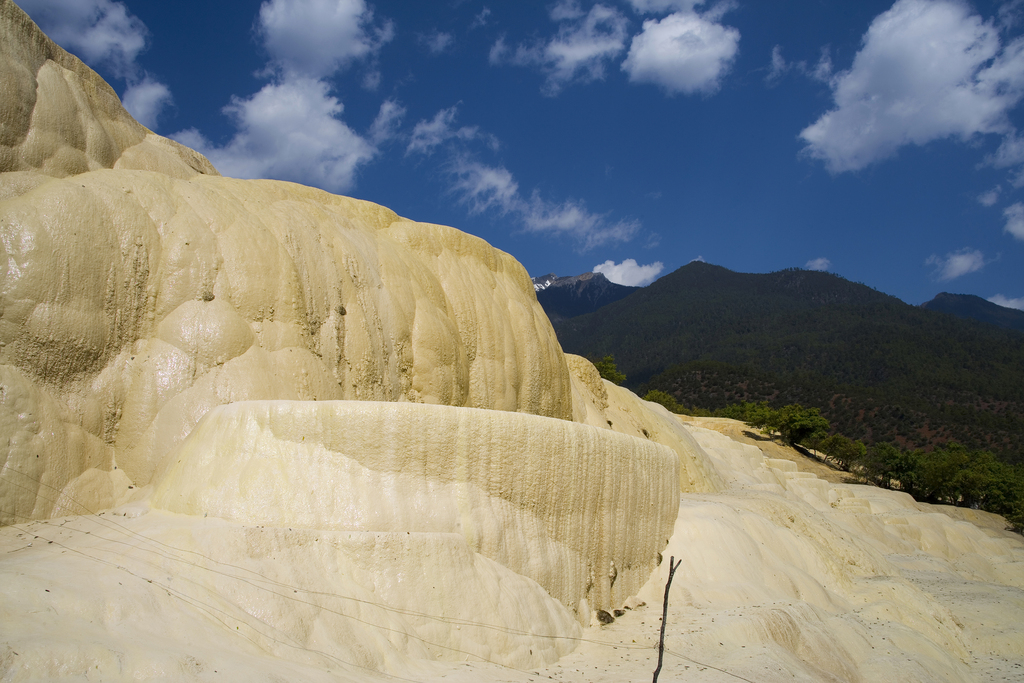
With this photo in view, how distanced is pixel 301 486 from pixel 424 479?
7.22 feet

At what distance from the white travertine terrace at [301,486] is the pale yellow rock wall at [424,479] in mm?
45

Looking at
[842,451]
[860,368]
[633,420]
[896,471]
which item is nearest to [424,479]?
[633,420]

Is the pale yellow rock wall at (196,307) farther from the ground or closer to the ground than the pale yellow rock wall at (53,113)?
closer to the ground

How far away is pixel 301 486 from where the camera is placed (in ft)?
37.1

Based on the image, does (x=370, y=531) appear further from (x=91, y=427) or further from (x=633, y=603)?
(x=633, y=603)

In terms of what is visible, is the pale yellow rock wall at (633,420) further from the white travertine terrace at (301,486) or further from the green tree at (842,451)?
the green tree at (842,451)

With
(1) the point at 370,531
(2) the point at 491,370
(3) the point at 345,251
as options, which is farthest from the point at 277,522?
(2) the point at 491,370

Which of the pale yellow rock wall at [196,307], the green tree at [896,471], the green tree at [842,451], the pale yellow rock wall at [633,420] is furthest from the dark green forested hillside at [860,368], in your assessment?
the pale yellow rock wall at [196,307]

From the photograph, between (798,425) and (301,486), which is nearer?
(301,486)

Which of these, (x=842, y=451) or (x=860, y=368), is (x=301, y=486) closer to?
(x=842, y=451)

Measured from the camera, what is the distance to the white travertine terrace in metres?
9.47

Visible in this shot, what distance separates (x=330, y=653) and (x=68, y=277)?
8.67m

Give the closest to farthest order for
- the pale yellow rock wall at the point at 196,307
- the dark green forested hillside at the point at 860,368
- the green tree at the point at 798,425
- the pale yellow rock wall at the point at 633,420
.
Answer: the pale yellow rock wall at the point at 196,307 < the pale yellow rock wall at the point at 633,420 < the green tree at the point at 798,425 < the dark green forested hillside at the point at 860,368

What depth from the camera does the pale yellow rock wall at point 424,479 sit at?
11.2 m
